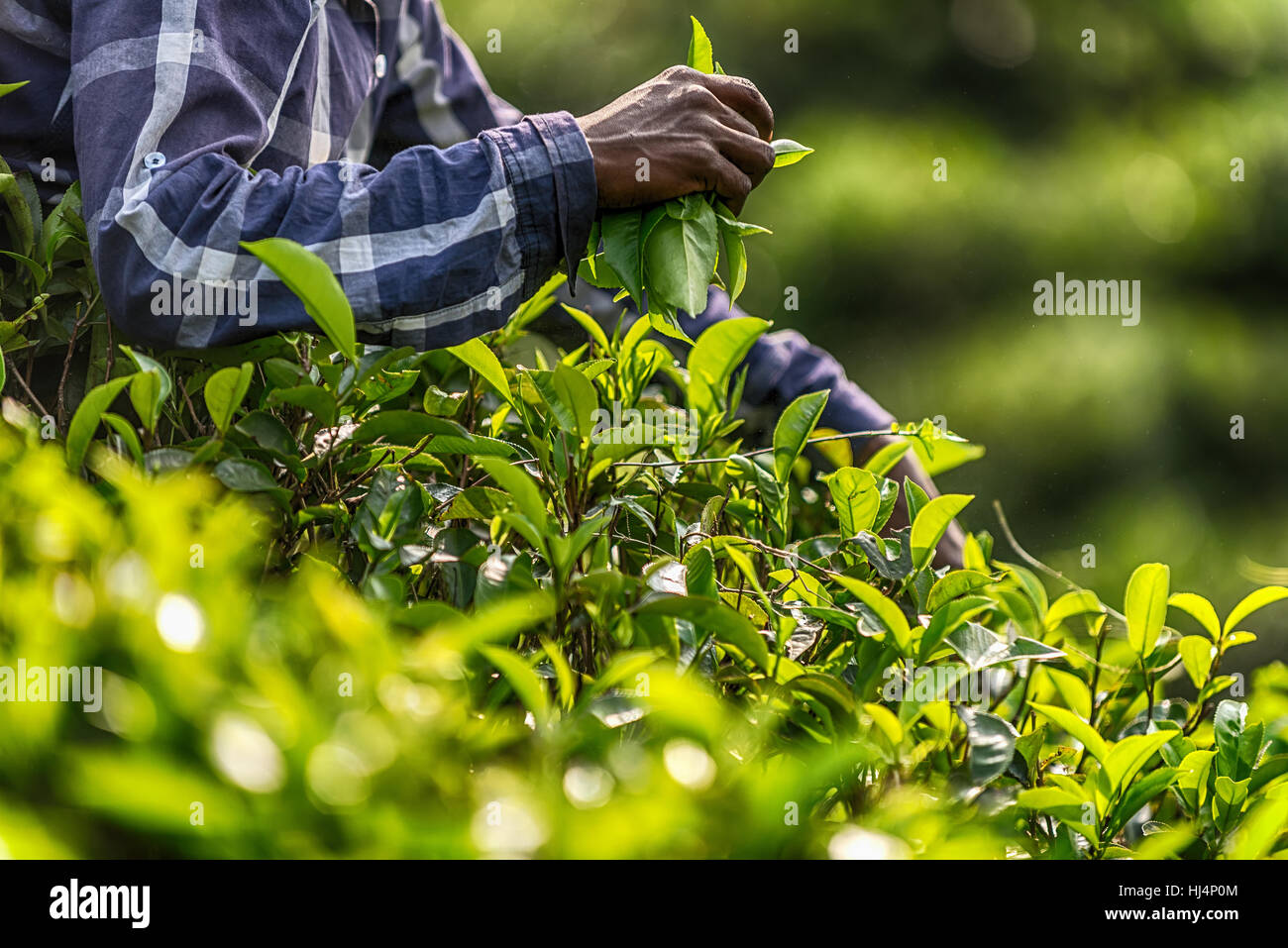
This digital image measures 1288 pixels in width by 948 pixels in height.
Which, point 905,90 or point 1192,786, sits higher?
point 905,90

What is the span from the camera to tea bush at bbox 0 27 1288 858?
0.36 meters

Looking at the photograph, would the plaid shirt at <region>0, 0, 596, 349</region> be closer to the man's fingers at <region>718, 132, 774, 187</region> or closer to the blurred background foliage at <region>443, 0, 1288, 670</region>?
the man's fingers at <region>718, 132, 774, 187</region>

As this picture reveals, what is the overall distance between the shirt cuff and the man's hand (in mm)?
13

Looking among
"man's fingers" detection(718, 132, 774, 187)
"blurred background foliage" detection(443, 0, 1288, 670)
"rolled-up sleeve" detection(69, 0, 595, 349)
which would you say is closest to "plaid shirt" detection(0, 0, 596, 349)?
"rolled-up sleeve" detection(69, 0, 595, 349)

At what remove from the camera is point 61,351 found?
0.90 m

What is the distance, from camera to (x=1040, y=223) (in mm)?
2936

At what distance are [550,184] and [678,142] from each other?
9 centimetres

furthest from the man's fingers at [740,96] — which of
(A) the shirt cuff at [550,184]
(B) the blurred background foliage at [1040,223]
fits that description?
(B) the blurred background foliage at [1040,223]

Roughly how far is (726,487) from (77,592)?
1.79 ft

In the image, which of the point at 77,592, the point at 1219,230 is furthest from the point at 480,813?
the point at 1219,230

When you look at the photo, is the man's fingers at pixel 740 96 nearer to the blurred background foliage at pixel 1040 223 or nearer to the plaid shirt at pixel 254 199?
the plaid shirt at pixel 254 199

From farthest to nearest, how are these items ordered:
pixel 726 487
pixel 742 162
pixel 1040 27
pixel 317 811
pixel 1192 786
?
pixel 1040 27, pixel 726 487, pixel 742 162, pixel 1192 786, pixel 317 811

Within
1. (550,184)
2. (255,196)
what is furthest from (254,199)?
(550,184)
